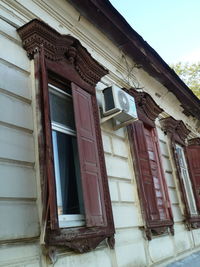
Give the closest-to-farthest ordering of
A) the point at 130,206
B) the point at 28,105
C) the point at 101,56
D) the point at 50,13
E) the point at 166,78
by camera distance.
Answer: the point at 28,105, the point at 50,13, the point at 130,206, the point at 101,56, the point at 166,78

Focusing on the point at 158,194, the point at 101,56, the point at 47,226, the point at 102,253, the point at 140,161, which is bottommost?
the point at 102,253

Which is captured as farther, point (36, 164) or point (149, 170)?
point (149, 170)

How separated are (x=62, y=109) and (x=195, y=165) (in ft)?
15.6

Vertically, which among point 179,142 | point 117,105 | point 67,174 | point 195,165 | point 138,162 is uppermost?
A: point 179,142

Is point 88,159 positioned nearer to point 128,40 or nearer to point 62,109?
point 62,109

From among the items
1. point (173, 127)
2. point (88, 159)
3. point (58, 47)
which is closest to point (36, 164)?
point (88, 159)

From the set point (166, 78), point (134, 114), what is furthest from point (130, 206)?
point (166, 78)

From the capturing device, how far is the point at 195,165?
711cm

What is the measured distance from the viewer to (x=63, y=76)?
3.22m

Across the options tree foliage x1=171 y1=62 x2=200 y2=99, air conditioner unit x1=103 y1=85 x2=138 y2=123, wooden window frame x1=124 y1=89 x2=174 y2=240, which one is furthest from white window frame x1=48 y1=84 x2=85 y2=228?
tree foliage x1=171 y1=62 x2=200 y2=99

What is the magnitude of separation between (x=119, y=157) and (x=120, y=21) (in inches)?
81.8

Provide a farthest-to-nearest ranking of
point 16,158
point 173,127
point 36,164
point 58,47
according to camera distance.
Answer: point 173,127 → point 58,47 → point 36,164 → point 16,158

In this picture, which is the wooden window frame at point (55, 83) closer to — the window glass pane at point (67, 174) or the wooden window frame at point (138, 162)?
the window glass pane at point (67, 174)

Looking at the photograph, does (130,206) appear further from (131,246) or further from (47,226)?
(47,226)
